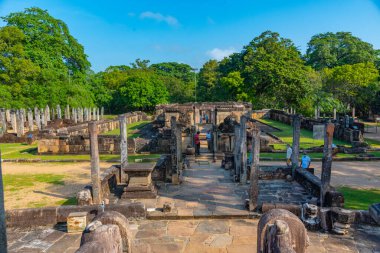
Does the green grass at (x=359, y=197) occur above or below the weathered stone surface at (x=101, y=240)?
below

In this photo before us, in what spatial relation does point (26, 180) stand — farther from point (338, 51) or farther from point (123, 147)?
point (338, 51)

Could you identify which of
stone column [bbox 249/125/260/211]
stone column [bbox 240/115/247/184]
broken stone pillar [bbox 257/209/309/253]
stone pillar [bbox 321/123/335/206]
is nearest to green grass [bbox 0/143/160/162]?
stone column [bbox 240/115/247/184]

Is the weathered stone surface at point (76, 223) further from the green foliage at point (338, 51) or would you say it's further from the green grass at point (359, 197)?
the green foliage at point (338, 51)

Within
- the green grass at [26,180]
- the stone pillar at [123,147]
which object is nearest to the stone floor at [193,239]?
the stone pillar at [123,147]

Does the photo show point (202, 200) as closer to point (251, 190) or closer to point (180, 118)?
point (251, 190)

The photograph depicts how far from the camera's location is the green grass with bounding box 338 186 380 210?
28.3ft

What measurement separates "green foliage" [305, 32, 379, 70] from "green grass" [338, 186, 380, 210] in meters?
43.0

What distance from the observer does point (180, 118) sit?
24.6 meters

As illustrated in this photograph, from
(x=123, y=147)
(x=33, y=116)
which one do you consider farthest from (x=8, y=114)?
(x=123, y=147)

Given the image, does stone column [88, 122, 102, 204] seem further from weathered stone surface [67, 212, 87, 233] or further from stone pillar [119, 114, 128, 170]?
stone pillar [119, 114, 128, 170]

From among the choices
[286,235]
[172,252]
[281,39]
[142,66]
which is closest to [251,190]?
[172,252]

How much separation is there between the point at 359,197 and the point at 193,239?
5902 millimetres

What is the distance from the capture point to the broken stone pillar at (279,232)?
3636mm

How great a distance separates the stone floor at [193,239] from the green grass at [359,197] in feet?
5.76
